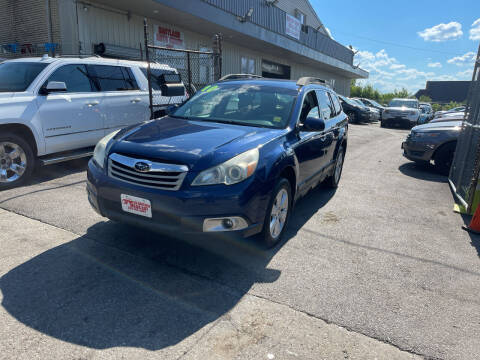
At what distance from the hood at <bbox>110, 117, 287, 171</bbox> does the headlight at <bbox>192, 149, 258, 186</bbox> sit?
2.0 inches

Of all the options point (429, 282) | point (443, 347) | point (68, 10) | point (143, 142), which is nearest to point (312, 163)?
point (429, 282)

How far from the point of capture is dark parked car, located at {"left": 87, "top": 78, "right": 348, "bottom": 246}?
2850 mm

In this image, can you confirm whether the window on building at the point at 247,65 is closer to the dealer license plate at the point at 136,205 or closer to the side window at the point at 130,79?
the side window at the point at 130,79

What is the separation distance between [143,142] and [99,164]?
0.50m

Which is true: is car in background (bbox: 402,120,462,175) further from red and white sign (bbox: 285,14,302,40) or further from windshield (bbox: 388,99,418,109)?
windshield (bbox: 388,99,418,109)

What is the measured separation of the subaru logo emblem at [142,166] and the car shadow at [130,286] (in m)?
0.74

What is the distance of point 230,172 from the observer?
9.61 ft

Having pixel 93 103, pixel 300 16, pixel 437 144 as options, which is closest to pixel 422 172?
pixel 437 144

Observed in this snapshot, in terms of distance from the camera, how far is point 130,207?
2.98 metres

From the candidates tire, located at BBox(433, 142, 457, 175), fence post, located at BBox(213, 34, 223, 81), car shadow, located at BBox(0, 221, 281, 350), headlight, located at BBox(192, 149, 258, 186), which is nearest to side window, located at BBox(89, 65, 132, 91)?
fence post, located at BBox(213, 34, 223, 81)

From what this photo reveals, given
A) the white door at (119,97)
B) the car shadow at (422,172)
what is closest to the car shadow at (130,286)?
the white door at (119,97)

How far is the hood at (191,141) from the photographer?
2.96 meters

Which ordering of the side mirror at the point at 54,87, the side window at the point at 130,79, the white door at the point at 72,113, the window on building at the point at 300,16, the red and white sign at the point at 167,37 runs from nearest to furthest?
the side mirror at the point at 54,87
the white door at the point at 72,113
the side window at the point at 130,79
the red and white sign at the point at 167,37
the window on building at the point at 300,16

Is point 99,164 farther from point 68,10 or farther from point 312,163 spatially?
point 68,10
